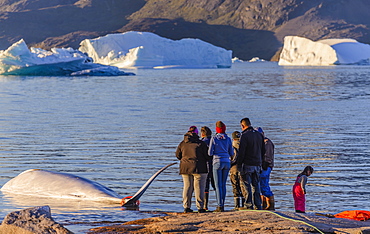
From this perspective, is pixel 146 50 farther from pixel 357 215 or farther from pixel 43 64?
pixel 357 215

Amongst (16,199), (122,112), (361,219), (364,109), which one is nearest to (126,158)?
(16,199)

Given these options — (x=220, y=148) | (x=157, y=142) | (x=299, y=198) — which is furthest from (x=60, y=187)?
(x=157, y=142)

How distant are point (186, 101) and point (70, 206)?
26268 mm

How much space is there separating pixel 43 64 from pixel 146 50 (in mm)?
33005

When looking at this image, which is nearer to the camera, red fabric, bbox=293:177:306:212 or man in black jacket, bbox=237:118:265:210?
man in black jacket, bbox=237:118:265:210

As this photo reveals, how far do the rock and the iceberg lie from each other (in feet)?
183

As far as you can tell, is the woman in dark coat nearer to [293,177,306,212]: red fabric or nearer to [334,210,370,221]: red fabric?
[293,177,306,212]: red fabric

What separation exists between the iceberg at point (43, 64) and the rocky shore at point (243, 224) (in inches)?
2190

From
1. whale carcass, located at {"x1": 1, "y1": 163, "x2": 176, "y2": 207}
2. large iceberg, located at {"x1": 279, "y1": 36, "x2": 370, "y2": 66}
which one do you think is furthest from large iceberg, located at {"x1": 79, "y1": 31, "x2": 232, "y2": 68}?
whale carcass, located at {"x1": 1, "y1": 163, "x2": 176, "y2": 207}

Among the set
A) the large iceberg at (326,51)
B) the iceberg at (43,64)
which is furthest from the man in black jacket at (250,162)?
the large iceberg at (326,51)

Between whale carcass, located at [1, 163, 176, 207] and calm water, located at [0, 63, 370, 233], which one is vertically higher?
whale carcass, located at [1, 163, 176, 207]

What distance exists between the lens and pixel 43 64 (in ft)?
218

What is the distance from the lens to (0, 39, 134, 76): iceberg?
62.8m

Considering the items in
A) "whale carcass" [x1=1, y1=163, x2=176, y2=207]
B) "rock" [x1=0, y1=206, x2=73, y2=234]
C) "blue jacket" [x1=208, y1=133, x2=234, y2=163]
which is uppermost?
"blue jacket" [x1=208, y1=133, x2=234, y2=163]
